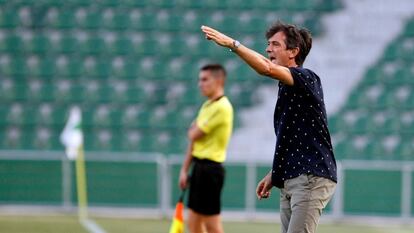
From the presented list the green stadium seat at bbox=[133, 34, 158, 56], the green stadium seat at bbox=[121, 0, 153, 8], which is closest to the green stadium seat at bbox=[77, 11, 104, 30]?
the green stadium seat at bbox=[121, 0, 153, 8]

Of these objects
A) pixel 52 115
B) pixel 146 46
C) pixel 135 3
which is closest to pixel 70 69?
pixel 52 115

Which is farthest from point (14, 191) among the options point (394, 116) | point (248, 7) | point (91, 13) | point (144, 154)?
point (394, 116)

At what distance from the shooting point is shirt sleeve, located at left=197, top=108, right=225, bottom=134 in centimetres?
1085

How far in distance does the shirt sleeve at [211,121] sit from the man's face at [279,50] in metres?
3.99

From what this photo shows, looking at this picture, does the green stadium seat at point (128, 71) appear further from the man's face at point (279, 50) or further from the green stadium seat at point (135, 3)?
the man's face at point (279, 50)

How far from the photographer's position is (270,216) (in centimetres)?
1698

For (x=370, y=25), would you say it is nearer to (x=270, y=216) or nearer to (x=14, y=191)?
(x=270, y=216)

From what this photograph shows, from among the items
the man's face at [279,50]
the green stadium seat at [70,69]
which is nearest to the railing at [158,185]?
the green stadium seat at [70,69]

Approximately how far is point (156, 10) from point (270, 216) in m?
4.56

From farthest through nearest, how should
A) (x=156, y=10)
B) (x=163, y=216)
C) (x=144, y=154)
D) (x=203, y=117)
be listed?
(x=156, y=10)
(x=144, y=154)
(x=163, y=216)
(x=203, y=117)

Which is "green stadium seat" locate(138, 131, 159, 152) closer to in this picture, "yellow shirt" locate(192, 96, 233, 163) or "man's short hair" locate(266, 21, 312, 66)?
"yellow shirt" locate(192, 96, 233, 163)

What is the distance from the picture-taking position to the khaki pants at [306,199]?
684 cm

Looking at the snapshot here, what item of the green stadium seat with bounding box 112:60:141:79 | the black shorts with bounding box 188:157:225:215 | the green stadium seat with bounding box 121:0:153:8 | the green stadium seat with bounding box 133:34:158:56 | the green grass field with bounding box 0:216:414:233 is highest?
the green stadium seat with bounding box 121:0:153:8

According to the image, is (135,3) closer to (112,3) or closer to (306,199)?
(112,3)
